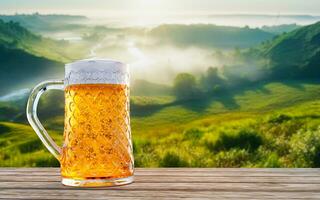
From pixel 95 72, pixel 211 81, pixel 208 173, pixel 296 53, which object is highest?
pixel 296 53

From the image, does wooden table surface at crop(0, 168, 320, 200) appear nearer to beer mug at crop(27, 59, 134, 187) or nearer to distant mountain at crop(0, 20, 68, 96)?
beer mug at crop(27, 59, 134, 187)

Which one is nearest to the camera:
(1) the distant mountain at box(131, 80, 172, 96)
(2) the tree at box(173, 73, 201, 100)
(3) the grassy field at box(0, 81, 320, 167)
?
(3) the grassy field at box(0, 81, 320, 167)

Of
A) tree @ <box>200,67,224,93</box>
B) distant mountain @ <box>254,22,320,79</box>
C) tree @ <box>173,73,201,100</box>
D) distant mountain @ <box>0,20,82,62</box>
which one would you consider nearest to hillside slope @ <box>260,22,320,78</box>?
distant mountain @ <box>254,22,320,79</box>

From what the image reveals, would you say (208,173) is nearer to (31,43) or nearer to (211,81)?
(211,81)

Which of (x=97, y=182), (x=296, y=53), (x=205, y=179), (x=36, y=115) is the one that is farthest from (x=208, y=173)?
(x=296, y=53)

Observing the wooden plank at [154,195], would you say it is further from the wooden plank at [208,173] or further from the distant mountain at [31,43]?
the distant mountain at [31,43]

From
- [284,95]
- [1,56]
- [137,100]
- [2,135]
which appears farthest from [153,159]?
[1,56]
